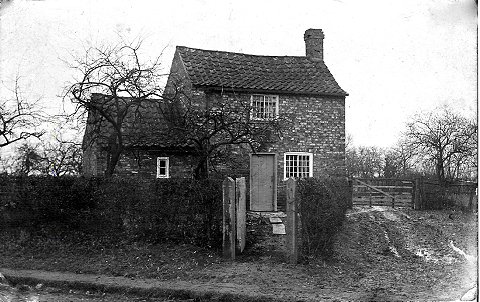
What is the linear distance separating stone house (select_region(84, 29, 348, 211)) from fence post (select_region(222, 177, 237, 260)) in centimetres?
769

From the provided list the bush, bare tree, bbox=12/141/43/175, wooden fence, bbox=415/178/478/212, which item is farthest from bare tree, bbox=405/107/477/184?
bare tree, bbox=12/141/43/175

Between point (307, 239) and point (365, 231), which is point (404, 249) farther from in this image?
point (307, 239)

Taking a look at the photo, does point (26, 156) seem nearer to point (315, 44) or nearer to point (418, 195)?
point (315, 44)

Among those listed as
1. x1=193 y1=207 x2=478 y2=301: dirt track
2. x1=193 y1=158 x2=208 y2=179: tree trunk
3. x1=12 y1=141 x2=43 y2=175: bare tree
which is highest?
x1=12 y1=141 x2=43 y2=175: bare tree

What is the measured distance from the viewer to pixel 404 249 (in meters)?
14.5

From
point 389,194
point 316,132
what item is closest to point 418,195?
point 389,194

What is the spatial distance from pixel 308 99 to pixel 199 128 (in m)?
7.77

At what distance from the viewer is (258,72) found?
22562mm

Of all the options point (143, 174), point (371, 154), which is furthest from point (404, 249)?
point (371, 154)

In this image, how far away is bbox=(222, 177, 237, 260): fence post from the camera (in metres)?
12.4

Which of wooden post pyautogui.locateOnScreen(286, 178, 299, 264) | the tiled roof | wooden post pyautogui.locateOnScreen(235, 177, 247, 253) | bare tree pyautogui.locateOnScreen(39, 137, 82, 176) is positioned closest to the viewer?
wooden post pyautogui.locateOnScreen(286, 178, 299, 264)

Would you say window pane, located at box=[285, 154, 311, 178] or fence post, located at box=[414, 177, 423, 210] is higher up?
window pane, located at box=[285, 154, 311, 178]

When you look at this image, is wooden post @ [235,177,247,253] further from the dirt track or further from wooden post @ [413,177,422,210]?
wooden post @ [413,177,422,210]

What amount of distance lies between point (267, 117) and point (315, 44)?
20.0 feet
